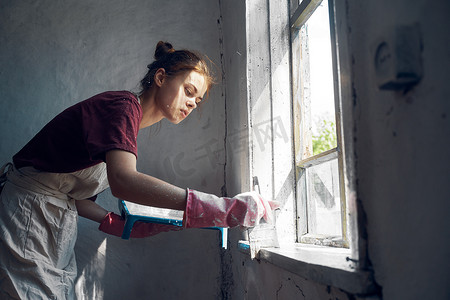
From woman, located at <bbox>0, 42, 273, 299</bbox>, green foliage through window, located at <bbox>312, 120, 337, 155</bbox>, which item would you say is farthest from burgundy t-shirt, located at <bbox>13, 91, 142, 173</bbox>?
green foliage through window, located at <bbox>312, 120, 337, 155</bbox>

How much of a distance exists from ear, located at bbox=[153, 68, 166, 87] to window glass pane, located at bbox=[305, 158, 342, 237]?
2.09 ft

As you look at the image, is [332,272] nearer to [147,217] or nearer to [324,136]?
[147,217]

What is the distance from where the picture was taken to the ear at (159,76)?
4.42 feet

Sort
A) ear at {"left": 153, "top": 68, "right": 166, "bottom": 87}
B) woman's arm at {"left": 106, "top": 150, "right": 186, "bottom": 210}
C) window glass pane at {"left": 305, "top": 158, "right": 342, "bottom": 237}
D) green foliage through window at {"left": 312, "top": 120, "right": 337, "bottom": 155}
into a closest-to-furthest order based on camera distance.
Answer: woman's arm at {"left": 106, "top": 150, "right": 186, "bottom": 210}
window glass pane at {"left": 305, "top": 158, "right": 342, "bottom": 237}
ear at {"left": 153, "top": 68, "right": 166, "bottom": 87}
green foliage through window at {"left": 312, "top": 120, "right": 337, "bottom": 155}

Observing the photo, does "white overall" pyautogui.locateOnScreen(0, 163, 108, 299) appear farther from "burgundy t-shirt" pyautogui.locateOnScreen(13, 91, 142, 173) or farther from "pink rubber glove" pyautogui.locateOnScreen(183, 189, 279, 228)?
"pink rubber glove" pyautogui.locateOnScreen(183, 189, 279, 228)

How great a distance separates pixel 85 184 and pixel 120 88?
2.15ft

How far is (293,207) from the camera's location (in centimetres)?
124

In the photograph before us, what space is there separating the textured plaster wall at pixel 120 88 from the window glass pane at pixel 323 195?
0.52 m

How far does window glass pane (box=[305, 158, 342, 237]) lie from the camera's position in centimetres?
123

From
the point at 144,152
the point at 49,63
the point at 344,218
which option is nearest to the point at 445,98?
the point at 344,218

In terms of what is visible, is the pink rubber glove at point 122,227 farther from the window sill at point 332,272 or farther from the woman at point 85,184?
the window sill at point 332,272

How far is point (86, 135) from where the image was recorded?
0.99 metres

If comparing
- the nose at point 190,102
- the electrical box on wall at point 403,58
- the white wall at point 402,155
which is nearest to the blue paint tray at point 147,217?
the nose at point 190,102

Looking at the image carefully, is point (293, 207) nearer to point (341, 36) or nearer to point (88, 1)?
point (341, 36)
